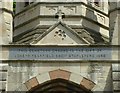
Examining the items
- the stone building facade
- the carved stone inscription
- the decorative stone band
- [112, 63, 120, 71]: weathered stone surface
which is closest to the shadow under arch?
the stone building facade

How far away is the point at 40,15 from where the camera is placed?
17.5 metres

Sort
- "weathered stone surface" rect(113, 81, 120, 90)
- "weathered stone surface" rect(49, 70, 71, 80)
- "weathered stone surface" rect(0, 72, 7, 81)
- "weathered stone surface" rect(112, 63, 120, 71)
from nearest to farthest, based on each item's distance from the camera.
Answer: "weathered stone surface" rect(113, 81, 120, 90)
"weathered stone surface" rect(0, 72, 7, 81)
"weathered stone surface" rect(112, 63, 120, 71)
"weathered stone surface" rect(49, 70, 71, 80)

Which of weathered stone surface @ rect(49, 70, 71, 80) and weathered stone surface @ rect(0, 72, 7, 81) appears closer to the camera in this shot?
weathered stone surface @ rect(0, 72, 7, 81)

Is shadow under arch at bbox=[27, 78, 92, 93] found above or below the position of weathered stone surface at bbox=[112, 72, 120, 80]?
below

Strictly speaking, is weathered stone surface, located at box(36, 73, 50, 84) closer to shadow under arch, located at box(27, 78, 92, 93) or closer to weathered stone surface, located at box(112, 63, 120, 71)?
shadow under arch, located at box(27, 78, 92, 93)

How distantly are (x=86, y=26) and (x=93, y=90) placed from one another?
142 inches

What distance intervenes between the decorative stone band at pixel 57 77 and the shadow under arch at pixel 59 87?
0.35ft

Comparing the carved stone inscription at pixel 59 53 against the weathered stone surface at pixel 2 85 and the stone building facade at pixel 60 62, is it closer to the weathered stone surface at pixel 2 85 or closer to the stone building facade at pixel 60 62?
the stone building facade at pixel 60 62

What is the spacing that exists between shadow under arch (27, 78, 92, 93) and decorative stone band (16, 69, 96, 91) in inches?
4.2

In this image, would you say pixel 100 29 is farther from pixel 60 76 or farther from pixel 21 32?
pixel 60 76

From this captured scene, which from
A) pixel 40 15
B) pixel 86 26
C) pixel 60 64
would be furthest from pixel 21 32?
pixel 60 64

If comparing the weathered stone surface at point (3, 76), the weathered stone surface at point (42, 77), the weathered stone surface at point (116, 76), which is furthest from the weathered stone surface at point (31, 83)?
the weathered stone surface at point (116, 76)

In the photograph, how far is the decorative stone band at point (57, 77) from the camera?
14.6 m

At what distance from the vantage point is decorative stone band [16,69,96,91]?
14609mm
